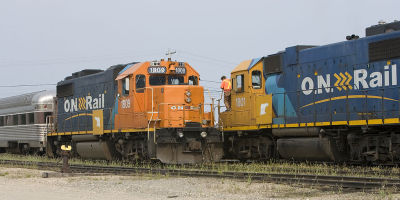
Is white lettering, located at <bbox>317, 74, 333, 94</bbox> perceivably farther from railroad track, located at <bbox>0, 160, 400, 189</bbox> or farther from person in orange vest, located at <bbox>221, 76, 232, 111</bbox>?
railroad track, located at <bbox>0, 160, 400, 189</bbox>

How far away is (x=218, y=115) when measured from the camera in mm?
18453

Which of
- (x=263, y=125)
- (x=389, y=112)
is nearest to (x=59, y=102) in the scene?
(x=263, y=125)

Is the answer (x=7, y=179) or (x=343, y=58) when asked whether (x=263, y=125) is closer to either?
(x=343, y=58)

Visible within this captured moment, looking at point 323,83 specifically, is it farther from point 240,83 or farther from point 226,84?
point 226,84

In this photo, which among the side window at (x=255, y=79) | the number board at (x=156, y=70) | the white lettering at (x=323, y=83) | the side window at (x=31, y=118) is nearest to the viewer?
the white lettering at (x=323, y=83)

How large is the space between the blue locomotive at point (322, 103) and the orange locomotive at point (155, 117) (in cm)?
162

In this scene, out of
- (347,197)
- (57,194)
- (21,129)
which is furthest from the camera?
(21,129)

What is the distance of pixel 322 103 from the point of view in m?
15.5

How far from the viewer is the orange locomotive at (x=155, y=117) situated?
15938mm

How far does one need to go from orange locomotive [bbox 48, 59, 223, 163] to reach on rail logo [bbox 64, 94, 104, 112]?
1.07ft

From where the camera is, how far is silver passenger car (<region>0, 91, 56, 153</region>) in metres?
23.6

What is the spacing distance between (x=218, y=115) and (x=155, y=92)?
2.78 meters

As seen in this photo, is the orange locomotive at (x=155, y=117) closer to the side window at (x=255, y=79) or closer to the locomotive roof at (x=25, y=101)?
the side window at (x=255, y=79)

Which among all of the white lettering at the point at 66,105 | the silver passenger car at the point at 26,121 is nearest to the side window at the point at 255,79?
the white lettering at the point at 66,105
